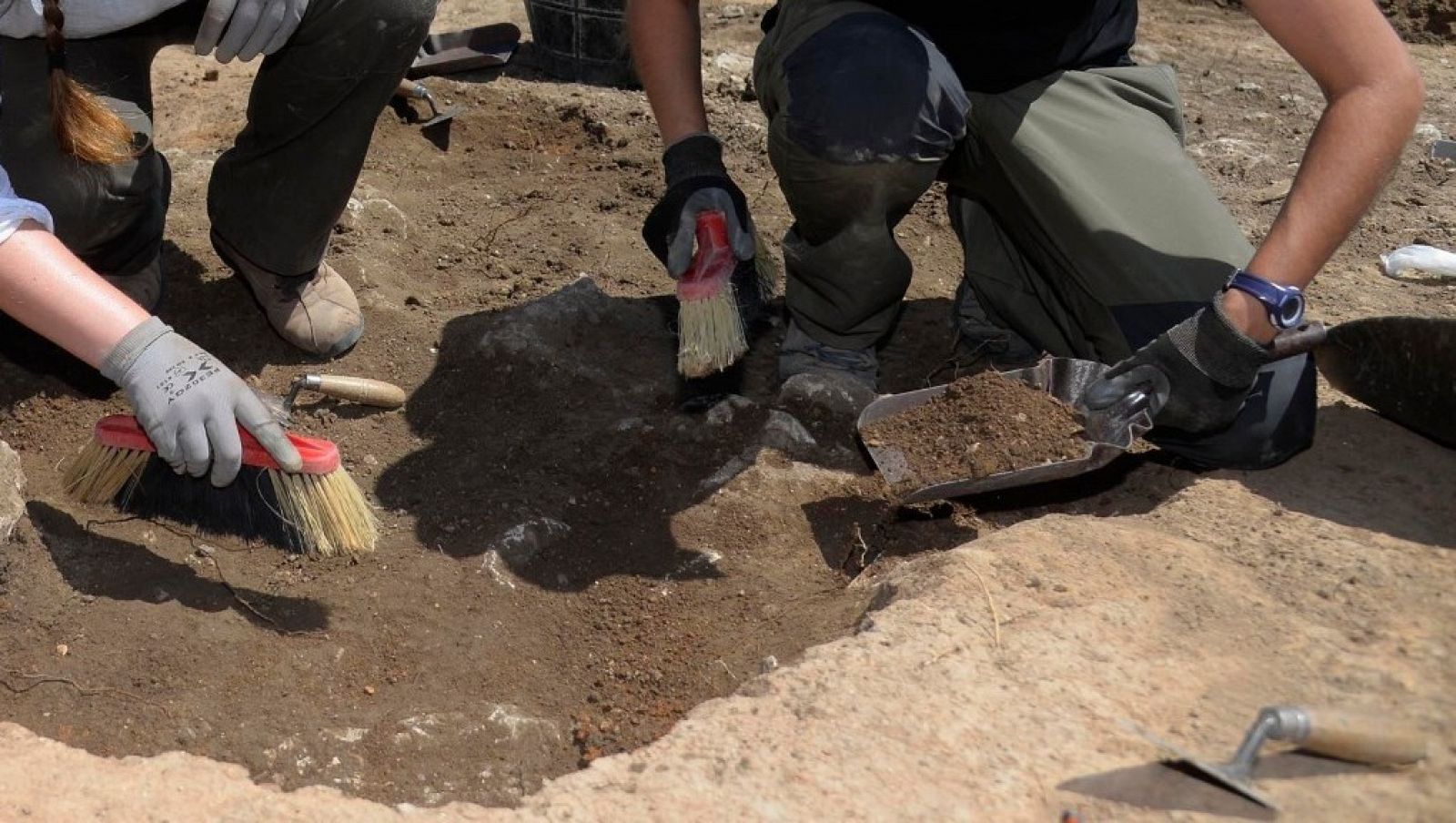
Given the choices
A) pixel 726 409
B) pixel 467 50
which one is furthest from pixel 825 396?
pixel 467 50

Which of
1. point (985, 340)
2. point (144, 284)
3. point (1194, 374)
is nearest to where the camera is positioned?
point (1194, 374)

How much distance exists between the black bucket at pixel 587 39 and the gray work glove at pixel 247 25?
177cm

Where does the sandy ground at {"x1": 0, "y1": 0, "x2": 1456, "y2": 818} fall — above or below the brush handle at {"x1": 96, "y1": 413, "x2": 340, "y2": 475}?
below

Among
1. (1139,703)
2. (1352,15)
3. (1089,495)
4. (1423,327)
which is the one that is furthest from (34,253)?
(1423,327)

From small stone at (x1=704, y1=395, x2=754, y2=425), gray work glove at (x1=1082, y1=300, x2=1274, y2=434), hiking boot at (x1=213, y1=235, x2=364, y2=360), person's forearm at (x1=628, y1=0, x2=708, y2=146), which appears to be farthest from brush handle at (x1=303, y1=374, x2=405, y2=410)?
gray work glove at (x1=1082, y1=300, x2=1274, y2=434)

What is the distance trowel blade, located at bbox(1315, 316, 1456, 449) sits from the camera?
233 cm

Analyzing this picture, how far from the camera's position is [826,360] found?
9.53 ft

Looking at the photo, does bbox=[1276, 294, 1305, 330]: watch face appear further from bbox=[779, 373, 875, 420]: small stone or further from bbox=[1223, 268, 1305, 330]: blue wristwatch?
bbox=[779, 373, 875, 420]: small stone

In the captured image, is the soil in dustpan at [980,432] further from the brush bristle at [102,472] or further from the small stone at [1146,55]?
the small stone at [1146,55]

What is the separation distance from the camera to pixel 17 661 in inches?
82.7

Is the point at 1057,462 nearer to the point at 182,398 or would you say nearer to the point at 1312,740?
the point at 1312,740

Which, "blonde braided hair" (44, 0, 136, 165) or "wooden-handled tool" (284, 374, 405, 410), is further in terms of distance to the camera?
"wooden-handled tool" (284, 374, 405, 410)

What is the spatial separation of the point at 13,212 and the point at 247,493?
1.85 feet

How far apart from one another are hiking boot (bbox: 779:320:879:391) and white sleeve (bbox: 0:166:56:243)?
1.47 metres
